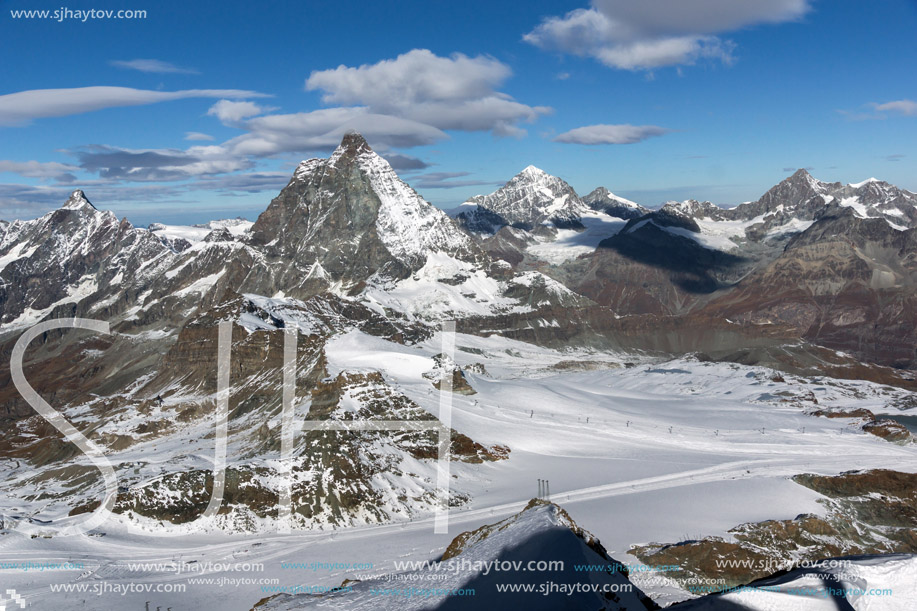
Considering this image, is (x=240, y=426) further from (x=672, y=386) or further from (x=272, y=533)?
(x=672, y=386)

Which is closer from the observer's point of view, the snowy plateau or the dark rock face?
the snowy plateau

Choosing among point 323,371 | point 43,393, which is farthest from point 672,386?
point 43,393

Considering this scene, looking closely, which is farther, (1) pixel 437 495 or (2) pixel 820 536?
(1) pixel 437 495

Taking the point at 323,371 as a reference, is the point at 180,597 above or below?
below

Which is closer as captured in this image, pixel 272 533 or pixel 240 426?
pixel 272 533

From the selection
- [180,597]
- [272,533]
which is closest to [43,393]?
[272,533]

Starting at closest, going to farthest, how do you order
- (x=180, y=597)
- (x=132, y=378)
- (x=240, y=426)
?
(x=180, y=597) < (x=240, y=426) < (x=132, y=378)

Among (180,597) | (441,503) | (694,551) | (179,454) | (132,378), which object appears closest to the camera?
(180,597)

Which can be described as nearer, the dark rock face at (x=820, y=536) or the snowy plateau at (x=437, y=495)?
the snowy plateau at (x=437, y=495)

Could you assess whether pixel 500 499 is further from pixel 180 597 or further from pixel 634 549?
pixel 180 597
